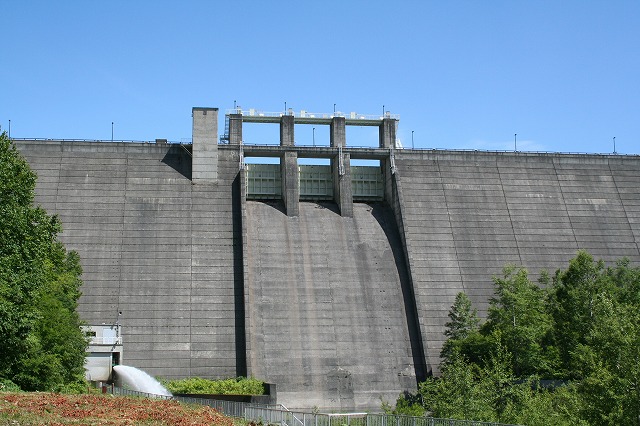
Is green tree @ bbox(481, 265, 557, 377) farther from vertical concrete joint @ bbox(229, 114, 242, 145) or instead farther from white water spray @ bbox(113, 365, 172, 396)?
vertical concrete joint @ bbox(229, 114, 242, 145)

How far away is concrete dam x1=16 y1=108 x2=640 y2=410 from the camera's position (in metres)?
60.4

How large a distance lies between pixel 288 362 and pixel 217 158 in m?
18.3

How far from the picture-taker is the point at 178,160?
70750 mm

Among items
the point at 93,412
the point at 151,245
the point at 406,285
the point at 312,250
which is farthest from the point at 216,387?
the point at 93,412

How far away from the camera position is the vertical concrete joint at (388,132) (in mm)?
74125

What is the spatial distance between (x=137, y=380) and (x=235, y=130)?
24.1m

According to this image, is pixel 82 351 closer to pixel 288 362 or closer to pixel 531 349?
pixel 288 362

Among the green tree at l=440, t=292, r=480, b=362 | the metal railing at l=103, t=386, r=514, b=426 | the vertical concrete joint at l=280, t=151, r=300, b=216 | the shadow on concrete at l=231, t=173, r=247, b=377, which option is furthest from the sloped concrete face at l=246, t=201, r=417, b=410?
the metal railing at l=103, t=386, r=514, b=426

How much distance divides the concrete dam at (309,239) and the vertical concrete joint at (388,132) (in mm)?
114

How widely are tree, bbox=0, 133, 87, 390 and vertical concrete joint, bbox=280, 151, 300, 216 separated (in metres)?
23.4

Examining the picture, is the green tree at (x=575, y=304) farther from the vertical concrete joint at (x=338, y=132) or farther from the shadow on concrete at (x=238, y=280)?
the vertical concrete joint at (x=338, y=132)

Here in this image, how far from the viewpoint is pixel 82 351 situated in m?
49.7

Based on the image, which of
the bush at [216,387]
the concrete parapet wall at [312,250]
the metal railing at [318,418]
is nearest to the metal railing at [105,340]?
the concrete parapet wall at [312,250]

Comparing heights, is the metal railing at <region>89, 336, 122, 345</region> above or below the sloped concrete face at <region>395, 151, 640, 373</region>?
below
